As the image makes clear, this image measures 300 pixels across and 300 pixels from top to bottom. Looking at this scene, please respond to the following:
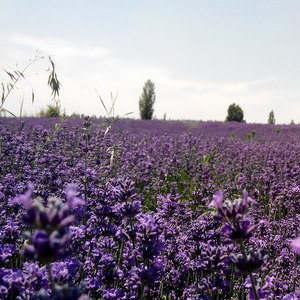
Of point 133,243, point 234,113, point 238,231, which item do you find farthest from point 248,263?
point 234,113

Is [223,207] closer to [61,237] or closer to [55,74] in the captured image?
[61,237]

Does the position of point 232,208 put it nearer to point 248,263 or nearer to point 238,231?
point 238,231

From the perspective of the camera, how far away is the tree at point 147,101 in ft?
114

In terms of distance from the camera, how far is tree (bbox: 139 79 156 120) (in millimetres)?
34719

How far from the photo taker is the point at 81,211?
2.57 meters

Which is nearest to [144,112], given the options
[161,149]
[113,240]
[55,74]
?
[161,149]

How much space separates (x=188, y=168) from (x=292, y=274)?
4293 mm

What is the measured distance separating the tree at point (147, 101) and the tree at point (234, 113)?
24.1 ft

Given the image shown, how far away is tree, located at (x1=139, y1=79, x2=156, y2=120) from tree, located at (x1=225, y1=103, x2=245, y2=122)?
7347mm

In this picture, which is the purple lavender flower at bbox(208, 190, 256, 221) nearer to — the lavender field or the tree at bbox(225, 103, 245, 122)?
the lavender field

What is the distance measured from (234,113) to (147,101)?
8320 millimetres

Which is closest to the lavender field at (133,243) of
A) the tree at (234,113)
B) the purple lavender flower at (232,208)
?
the purple lavender flower at (232,208)

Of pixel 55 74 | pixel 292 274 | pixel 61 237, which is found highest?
pixel 55 74

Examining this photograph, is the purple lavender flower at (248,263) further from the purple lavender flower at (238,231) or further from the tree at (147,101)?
the tree at (147,101)
